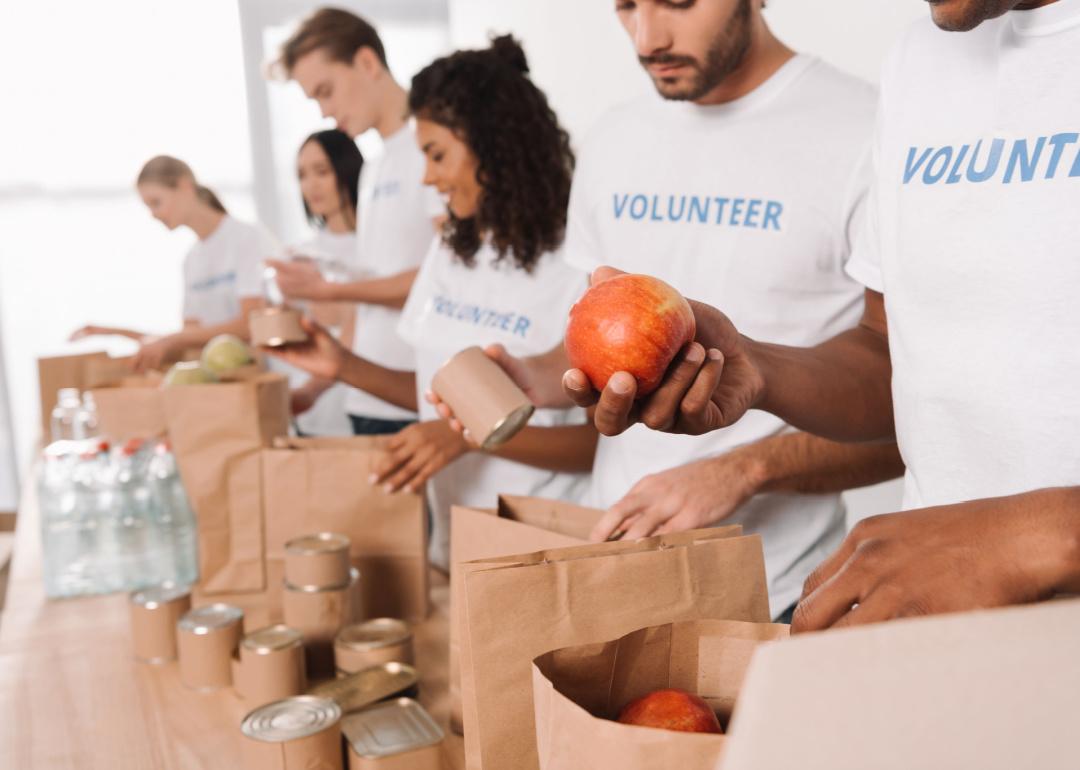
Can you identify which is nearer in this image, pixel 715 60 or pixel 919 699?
pixel 919 699

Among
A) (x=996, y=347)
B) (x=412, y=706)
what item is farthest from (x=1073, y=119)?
(x=412, y=706)

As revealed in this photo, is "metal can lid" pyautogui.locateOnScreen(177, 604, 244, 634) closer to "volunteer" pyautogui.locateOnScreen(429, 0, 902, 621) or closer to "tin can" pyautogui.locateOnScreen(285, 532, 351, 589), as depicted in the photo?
"tin can" pyautogui.locateOnScreen(285, 532, 351, 589)

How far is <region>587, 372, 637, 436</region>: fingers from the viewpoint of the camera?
2.66 feet

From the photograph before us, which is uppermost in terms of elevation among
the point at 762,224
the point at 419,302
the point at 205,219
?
the point at 205,219

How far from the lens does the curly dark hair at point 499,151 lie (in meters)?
1.70

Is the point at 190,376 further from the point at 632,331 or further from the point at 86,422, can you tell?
the point at 632,331

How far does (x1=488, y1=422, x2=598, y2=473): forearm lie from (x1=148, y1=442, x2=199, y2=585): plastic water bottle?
563 millimetres

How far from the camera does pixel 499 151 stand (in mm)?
1729

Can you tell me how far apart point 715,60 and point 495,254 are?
1.93ft

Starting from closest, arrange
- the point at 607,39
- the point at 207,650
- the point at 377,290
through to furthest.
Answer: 1. the point at 207,650
2. the point at 377,290
3. the point at 607,39

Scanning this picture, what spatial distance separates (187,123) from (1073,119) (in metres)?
5.53

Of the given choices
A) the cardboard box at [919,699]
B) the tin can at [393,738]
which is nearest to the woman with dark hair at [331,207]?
the tin can at [393,738]

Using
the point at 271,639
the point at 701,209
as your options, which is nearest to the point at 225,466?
the point at 271,639

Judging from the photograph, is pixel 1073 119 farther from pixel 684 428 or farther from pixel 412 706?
pixel 412 706
